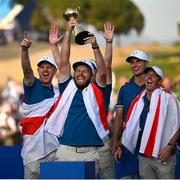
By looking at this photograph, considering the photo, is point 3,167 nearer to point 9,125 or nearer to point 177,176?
point 177,176

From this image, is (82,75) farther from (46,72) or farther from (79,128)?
(46,72)

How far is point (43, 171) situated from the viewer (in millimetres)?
9016

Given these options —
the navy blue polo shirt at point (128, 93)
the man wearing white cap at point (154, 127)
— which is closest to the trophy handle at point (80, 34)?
the man wearing white cap at point (154, 127)

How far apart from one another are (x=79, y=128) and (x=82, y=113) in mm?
160

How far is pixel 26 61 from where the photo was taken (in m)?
11.1

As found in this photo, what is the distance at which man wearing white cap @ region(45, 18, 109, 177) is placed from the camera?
10461 mm

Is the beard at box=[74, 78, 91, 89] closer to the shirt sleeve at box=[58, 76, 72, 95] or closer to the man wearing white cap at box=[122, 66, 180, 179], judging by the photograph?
the shirt sleeve at box=[58, 76, 72, 95]

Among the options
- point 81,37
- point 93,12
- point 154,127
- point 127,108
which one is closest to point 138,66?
point 127,108

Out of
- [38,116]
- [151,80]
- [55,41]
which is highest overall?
[55,41]

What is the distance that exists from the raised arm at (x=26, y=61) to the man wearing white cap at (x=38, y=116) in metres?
0.01

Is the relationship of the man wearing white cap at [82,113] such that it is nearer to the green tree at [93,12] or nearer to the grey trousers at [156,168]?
the grey trousers at [156,168]

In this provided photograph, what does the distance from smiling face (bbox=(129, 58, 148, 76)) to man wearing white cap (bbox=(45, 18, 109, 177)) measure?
0.79 meters

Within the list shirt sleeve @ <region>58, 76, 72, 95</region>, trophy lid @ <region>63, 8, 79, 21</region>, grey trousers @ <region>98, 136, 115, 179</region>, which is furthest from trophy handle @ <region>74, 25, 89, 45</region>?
grey trousers @ <region>98, 136, 115, 179</region>

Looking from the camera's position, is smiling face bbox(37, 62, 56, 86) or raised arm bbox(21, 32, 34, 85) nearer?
raised arm bbox(21, 32, 34, 85)
